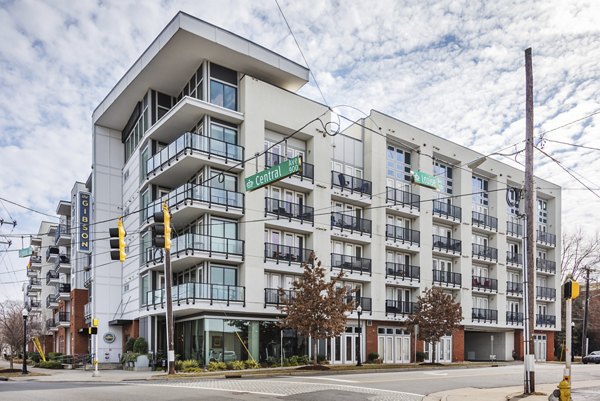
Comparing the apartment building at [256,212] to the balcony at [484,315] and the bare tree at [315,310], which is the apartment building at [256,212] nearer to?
the balcony at [484,315]

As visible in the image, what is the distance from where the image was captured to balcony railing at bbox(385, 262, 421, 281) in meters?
41.5

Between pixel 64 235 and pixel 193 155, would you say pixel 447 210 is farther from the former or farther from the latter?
pixel 64 235

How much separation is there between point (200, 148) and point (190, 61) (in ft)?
18.2

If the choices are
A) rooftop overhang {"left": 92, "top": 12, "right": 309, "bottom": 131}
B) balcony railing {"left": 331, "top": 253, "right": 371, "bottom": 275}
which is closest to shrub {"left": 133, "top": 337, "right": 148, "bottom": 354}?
balcony railing {"left": 331, "top": 253, "right": 371, "bottom": 275}

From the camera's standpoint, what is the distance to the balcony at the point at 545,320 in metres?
54.5

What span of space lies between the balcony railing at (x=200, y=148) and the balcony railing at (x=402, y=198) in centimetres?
1268

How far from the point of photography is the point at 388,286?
4228 cm

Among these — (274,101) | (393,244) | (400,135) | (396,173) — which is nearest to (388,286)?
(393,244)

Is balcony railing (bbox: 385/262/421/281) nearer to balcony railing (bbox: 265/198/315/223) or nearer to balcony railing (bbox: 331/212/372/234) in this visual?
balcony railing (bbox: 331/212/372/234)

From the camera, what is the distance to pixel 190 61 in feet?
112

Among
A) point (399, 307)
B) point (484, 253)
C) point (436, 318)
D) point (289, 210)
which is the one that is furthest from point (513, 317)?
point (289, 210)

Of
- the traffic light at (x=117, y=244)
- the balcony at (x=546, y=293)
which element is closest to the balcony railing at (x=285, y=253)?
the traffic light at (x=117, y=244)

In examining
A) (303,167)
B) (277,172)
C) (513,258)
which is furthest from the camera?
(513,258)

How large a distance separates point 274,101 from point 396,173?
12522 millimetres
